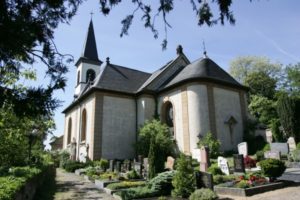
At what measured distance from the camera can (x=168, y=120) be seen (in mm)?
25188

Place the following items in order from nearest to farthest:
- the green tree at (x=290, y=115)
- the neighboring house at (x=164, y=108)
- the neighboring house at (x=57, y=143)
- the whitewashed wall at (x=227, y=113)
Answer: the neighboring house at (x=164, y=108), the whitewashed wall at (x=227, y=113), the green tree at (x=290, y=115), the neighboring house at (x=57, y=143)

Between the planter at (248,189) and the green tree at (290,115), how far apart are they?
15740 millimetres

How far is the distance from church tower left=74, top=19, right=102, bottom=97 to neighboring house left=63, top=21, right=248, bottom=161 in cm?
623

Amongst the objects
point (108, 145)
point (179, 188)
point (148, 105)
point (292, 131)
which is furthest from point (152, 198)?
point (292, 131)

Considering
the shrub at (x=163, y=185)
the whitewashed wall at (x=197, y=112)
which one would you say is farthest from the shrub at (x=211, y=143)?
the shrub at (x=163, y=185)

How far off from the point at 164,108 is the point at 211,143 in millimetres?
6855

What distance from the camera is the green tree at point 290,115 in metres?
23.6

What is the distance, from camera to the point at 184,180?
371 inches

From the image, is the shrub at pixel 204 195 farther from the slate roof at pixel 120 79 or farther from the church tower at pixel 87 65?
the church tower at pixel 87 65

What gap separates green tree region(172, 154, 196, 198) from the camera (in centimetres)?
935

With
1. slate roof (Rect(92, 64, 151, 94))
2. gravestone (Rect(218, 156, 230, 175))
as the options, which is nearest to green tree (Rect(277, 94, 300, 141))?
gravestone (Rect(218, 156, 230, 175))

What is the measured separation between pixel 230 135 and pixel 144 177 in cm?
1072

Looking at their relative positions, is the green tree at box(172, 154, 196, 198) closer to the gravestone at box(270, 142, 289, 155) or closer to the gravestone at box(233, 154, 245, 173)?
the gravestone at box(233, 154, 245, 173)

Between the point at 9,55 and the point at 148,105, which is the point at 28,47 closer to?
the point at 9,55
